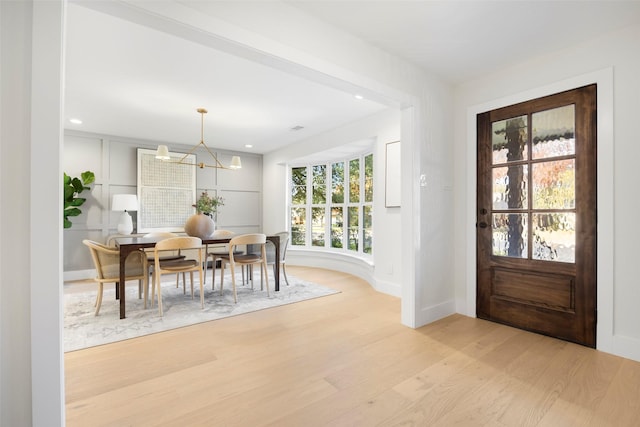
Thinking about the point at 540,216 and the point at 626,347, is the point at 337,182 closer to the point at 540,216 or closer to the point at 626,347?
the point at 540,216

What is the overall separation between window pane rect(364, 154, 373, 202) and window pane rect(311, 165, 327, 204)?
3.78 ft

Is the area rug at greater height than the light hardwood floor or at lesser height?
lesser

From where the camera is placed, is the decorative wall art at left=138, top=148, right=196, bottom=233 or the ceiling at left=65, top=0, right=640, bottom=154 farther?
the decorative wall art at left=138, top=148, right=196, bottom=233

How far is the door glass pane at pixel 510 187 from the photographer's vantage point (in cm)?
278

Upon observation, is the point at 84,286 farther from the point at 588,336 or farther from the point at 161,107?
the point at 588,336

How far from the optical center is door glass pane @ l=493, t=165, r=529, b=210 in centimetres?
278

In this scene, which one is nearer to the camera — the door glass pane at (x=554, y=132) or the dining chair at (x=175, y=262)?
the door glass pane at (x=554, y=132)

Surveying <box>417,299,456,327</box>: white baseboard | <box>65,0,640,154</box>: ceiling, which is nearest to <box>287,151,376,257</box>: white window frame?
<box>65,0,640,154</box>: ceiling

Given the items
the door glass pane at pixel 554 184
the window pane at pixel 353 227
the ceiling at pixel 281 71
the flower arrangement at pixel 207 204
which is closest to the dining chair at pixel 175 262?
the ceiling at pixel 281 71

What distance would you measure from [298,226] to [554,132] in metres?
4.80

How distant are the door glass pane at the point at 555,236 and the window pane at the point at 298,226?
4.37 meters

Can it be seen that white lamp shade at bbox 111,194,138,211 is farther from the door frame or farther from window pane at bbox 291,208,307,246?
the door frame

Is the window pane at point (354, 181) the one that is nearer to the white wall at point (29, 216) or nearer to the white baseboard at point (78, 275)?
the white wall at point (29, 216)

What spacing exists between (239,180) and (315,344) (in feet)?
16.6
